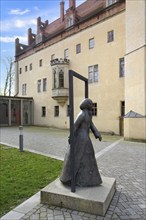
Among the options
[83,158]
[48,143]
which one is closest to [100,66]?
[48,143]

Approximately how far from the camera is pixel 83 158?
445 centimetres

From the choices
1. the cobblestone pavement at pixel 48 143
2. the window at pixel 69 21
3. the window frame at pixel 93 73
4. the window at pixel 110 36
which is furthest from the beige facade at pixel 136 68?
the window at pixel 69 21

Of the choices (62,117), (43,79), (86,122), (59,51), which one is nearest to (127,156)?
(86,122)

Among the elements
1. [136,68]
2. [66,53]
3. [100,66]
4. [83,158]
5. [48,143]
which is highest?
[66,53]

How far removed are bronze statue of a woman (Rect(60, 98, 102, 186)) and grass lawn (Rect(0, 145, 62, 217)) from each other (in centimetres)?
106

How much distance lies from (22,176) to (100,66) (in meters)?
16.5

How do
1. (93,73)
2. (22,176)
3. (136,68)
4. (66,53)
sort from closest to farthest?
(22,176)
(136,68)
(93,73)
(66,53)

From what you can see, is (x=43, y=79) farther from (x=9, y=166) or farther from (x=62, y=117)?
(x=9, y=166)

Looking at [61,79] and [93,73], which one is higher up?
[93,73]

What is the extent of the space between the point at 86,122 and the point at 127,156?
18.0 feet

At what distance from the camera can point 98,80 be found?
2112 cm

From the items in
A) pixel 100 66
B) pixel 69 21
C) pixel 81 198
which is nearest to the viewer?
pixel 81 198

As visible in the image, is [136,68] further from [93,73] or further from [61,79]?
[61,79]

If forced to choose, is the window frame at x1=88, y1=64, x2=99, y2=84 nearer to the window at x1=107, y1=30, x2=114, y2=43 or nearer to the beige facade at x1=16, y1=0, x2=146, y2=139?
the beige facade at x1=16, y1=0, x2=146, y2=139
